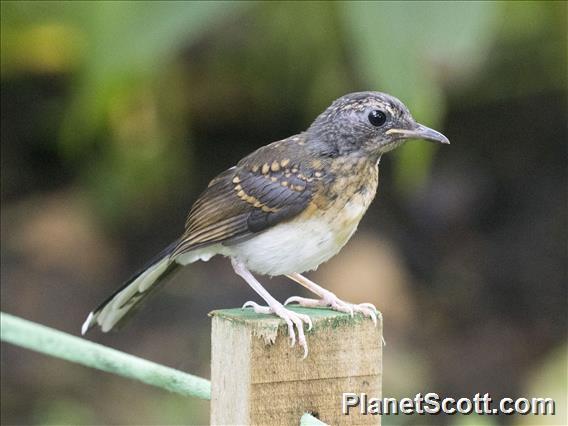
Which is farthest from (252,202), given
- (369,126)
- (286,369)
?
(286,369)

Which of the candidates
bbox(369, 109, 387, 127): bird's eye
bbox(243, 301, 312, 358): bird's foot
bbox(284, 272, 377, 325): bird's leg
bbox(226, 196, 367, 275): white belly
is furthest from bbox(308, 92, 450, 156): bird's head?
bbox(243, 301, 312, 358): bird's foot

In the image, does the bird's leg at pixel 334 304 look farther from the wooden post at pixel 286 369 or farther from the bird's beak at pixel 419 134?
the bird's beak at pixel 419 134

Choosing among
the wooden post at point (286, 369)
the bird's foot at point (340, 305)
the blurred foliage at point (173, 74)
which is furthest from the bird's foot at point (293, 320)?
the blurred foliage at point (173, 74)

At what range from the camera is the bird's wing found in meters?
2.96

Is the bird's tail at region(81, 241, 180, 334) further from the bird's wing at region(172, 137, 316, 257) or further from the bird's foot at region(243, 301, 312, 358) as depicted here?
the bird's foot at region(243, 301, 312, 358)

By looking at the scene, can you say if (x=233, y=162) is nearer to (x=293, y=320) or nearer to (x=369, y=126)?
(x=369, y=126)

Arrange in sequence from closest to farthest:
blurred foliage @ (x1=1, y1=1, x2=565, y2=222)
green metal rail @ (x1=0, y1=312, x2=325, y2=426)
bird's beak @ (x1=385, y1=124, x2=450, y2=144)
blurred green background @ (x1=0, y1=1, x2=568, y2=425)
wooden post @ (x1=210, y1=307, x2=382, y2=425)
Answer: green metal rail @ (x1=0, y1=312, x2=325, y2=426)
wooden post @ (x1=210, y1=307, x2=382, y2=425)
bird's beak @ (x1=385, y1=124, x2=450, y2=144)
blurred green background @ (x1=0, y1=1, x2=568, y2=425)
blurred foliage @ (x1=1, y1=1, x2=565, y2=222)

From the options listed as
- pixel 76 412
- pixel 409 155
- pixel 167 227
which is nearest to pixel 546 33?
pixel 409 155

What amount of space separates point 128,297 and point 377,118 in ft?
2.89

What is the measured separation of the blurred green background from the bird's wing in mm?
2312

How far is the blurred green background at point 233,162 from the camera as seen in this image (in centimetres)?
574

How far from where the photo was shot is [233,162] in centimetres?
691

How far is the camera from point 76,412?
17.6 feet

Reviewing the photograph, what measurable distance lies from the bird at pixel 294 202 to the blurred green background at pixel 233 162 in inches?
91.5
